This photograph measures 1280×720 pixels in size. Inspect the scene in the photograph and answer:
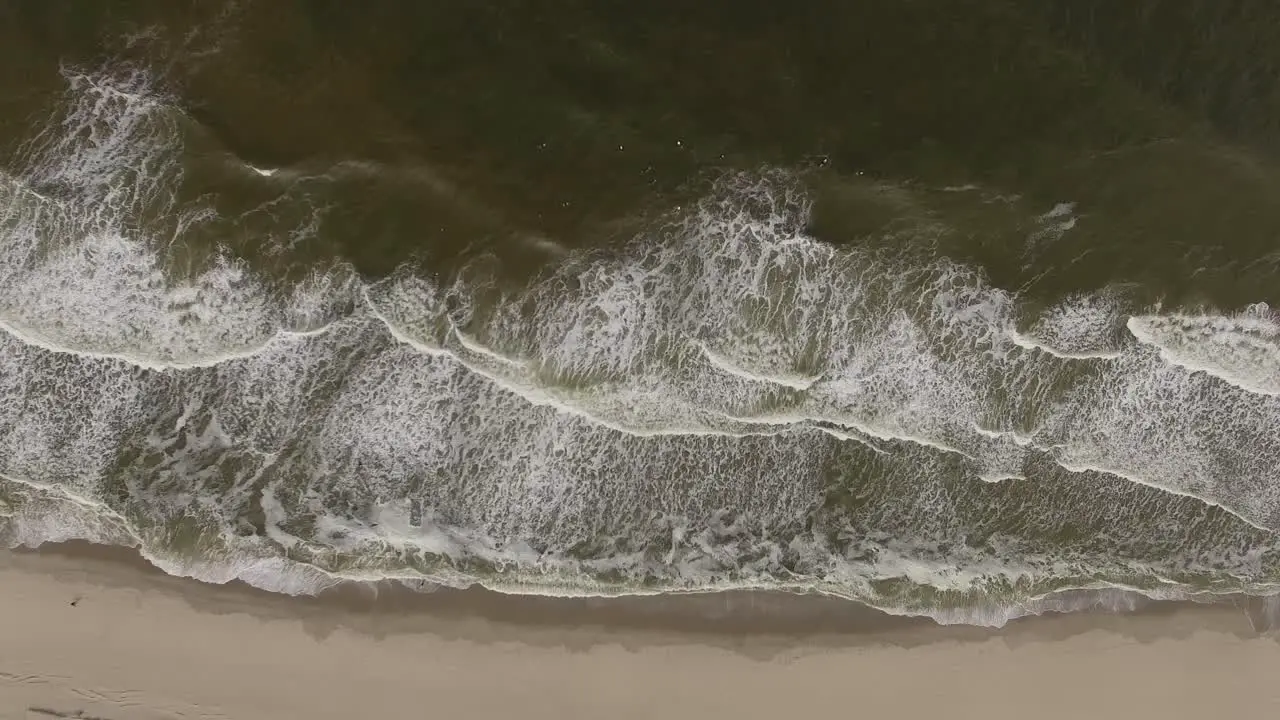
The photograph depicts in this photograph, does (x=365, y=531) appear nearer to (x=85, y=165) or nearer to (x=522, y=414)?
(x=522, y=414)

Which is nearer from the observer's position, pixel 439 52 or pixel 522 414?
pixel 439 52

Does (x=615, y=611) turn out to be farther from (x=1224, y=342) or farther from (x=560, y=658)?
(x=1224, y=342)

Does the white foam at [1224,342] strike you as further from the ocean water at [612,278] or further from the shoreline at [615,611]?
the shoreline at [615,611]

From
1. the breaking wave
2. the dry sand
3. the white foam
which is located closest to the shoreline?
the dry sand

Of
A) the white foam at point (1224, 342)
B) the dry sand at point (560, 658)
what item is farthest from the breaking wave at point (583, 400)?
the dry sand at point (560, 658)

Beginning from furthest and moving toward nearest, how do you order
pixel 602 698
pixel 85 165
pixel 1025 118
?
pixel 602 698 < pixel 1025 118 < pixel 85 165

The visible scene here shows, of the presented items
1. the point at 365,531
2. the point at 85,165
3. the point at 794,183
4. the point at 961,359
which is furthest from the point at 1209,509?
the point at 85,165

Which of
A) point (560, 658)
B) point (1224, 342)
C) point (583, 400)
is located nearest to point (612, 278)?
point (583, 400)
